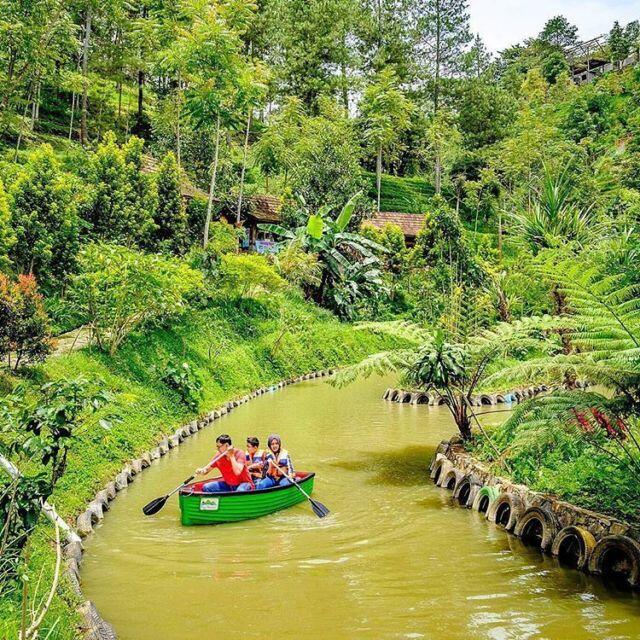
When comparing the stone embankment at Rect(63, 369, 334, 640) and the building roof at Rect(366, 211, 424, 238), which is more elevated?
the building roof at Rect(366, 211, 424, 238)

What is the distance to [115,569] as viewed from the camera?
26.5 feet

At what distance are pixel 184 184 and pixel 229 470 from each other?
22.8m

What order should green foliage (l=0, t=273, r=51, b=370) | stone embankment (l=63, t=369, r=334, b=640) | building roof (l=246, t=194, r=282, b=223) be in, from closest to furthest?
1. stone embankment (l=63, t=369, r=334, b=640)
2. green foliage (l=0, t=273, r=51, b=370)
3. building roof (l=246, t=194, r=282, b=223)

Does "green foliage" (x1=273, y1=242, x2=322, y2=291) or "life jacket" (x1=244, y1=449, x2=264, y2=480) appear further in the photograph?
"green foliage" (x1=273, y1=242, x2=322, y2=291)

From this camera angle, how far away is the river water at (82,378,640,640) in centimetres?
659

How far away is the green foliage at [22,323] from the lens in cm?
1153

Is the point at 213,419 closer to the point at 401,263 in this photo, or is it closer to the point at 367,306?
the point at 367,306

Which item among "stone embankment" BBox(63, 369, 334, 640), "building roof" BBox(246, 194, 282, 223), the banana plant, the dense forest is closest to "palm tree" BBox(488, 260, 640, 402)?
the dense forest

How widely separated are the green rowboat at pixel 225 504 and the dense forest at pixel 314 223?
1765mm

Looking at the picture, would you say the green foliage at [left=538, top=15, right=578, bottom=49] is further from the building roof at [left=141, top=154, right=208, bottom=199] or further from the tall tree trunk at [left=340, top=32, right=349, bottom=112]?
the building roof at [left=141, top=154, right=208, bottom=199]

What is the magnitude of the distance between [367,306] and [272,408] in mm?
14047

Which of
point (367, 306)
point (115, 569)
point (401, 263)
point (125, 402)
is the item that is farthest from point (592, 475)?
point (401, 263)

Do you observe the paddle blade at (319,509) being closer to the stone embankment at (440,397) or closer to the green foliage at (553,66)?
the stone embankment at (440,397)

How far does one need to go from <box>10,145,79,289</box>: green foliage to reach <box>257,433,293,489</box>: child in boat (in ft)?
29.6
